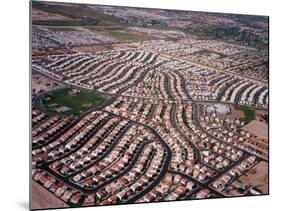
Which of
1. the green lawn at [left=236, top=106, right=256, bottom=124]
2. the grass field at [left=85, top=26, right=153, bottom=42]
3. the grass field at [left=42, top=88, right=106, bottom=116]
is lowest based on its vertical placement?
the green lawn at [left=236, top=106, right=256, bottom=124]

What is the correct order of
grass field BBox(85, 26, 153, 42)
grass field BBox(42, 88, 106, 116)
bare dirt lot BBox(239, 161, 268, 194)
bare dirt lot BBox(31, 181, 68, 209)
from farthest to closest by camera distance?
1. bare dirt lot BBox(239, 161, 268, 194)
2. grass field BBox(85, 26, 153, 42)
3. grass field BBox(42, 88, 106, 116)
4. bare dirt lot BBox(31, 181, 68, 209)

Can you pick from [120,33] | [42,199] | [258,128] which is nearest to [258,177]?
[258,128]

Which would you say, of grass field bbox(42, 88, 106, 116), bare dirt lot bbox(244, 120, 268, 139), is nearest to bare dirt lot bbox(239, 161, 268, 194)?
bare dirt lot bbox(244, 120, 268, 139)

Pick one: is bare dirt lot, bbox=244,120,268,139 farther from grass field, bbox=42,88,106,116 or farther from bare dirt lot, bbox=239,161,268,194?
grass field, bbox=42,88,106,116

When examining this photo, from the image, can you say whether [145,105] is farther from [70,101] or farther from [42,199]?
[42,199]

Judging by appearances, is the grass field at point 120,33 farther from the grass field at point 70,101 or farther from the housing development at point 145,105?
the grass field at point 70,101

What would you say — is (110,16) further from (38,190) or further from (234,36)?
(38,190)

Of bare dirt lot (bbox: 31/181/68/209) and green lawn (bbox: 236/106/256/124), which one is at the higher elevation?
green lawn (bbox: 236/106/256/124)

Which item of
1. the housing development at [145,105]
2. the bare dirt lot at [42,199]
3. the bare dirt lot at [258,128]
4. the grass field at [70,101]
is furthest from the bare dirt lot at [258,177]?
the bare dirt lot at [42,199]
